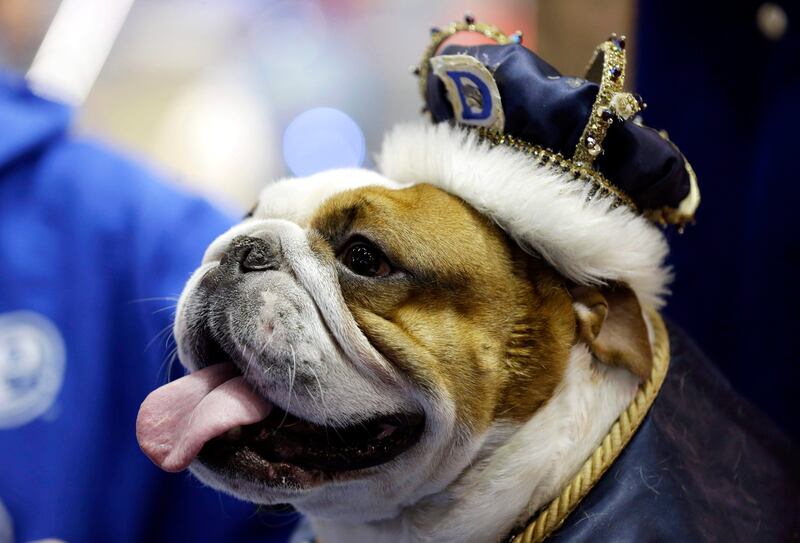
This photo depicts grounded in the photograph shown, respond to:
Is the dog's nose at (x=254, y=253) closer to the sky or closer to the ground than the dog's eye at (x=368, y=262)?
closer to the ground

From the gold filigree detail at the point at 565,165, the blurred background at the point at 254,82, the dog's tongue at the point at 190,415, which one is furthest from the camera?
the blurred background at the point at 254,82

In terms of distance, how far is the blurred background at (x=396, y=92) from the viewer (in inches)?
51.4

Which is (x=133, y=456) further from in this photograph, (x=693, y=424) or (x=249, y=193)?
(x=249, y=193)

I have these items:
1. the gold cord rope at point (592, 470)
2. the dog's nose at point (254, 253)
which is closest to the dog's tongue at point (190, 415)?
the dog's nose at point (254, 253)

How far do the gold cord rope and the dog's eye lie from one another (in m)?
0.33

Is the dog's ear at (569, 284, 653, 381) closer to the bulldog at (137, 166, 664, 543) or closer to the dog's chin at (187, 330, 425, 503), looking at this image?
the bulldog at (137, 166, 664, 543)

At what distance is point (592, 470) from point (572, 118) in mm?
407

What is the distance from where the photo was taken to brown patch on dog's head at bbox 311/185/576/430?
2.93ft

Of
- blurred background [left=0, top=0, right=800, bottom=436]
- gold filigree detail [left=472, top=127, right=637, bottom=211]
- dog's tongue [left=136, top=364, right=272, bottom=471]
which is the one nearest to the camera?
dog's tongue [left=136, top=364, right=272, bottom=471]

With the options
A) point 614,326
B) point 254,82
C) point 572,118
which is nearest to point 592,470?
point 614,326

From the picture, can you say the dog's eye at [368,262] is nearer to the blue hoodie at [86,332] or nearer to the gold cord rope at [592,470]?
the gold cord rope at [592,470]

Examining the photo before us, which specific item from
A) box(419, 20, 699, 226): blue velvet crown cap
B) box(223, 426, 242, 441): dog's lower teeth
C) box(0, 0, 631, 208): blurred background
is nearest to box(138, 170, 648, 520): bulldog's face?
box(223, 426, 242, 441): dog's lower teeth

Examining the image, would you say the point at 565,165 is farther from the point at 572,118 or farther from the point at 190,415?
the point at 190,415

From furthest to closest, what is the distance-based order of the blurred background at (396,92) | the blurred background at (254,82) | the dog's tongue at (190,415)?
the blurred background at (254,82) → the blurred background at (396,92) → the dog's tongue at (190,415)
